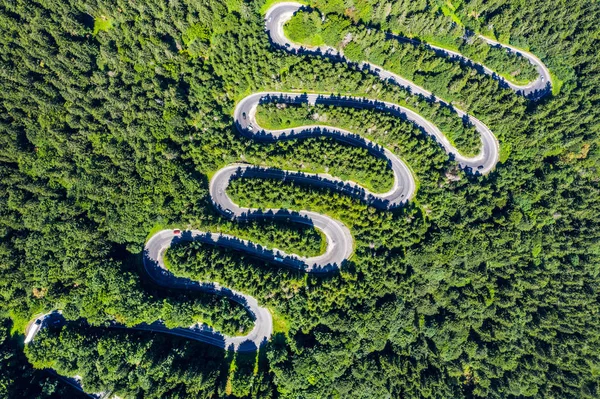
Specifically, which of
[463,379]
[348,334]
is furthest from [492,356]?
[348,334]

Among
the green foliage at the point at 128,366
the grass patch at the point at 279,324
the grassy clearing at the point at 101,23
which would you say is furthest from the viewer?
the grass patch at the point at 279,324

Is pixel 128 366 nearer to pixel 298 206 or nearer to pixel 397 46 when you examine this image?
pixel 298 206

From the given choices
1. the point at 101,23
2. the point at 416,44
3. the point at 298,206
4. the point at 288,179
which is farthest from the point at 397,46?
the point at 101,23

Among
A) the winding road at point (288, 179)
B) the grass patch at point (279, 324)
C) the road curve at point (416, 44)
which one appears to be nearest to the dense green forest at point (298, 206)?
the grass patch at point (279, 324)

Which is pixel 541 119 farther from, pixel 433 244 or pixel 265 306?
pixel 265 306

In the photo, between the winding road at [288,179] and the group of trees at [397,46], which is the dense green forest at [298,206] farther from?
the winding road at [288,179]

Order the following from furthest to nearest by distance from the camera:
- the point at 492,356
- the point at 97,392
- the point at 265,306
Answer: the point at 492,356, the point at 265,306, the point at 97,392
